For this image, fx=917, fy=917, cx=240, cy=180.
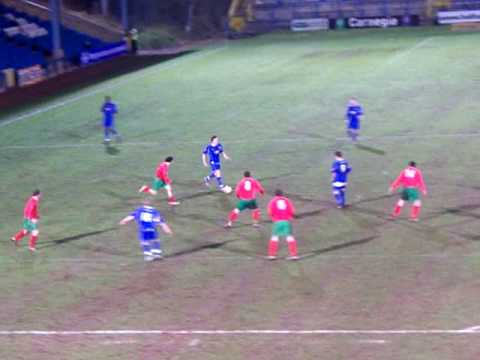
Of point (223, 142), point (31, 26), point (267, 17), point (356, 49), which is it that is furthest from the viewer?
point (267, 17)

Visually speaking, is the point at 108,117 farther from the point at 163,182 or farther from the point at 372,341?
the point at 372,341

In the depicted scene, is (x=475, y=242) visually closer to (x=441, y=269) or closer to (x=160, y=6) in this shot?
(x=441, y=269)

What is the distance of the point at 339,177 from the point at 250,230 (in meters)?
2.80

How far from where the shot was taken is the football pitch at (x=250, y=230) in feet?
55.0

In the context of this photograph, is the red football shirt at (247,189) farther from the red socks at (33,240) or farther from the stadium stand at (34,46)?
the stadium stand at (34,46)

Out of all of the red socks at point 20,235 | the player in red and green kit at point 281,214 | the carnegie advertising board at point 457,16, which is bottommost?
the red socks at point 20,235

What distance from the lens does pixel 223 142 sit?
3350cm

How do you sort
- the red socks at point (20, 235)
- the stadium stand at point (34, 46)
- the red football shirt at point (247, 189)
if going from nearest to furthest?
the red football shirt at point (247, 189), the red socks at point (20, 235), the stadium stand at point (34, 46)

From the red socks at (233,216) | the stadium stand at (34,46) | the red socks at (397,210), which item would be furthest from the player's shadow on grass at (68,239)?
the stadium stand at (34,46)

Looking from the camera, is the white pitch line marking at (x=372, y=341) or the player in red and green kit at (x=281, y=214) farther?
the player in red and green kit at (x=281, y=214)

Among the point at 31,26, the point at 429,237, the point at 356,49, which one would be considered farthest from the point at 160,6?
the point at 429,237

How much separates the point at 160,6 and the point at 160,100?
29.4 metres

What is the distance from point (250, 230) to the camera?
23219 mm

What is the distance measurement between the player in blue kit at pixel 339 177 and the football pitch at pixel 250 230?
0.47 m
